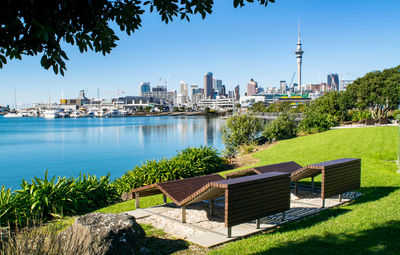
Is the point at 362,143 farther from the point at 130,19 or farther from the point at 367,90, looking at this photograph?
the point at 367,90

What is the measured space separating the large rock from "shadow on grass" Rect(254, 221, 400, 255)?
67.2 inches

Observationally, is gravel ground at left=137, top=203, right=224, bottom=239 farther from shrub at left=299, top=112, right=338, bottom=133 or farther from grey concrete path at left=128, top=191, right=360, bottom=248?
shrub at left=299, top=112, right=338, bottom=133

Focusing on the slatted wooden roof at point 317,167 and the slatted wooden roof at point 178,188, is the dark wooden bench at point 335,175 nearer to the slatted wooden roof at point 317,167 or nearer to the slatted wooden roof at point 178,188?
the slatted wooden roof at point 317,167

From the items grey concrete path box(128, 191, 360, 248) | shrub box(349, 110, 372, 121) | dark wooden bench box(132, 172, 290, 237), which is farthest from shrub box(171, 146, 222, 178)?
shrub box(349, 110, 372, 121)

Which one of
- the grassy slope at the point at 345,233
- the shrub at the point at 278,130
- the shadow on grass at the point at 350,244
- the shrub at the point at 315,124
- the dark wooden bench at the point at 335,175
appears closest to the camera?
the shadow on grass at the point at 350,244

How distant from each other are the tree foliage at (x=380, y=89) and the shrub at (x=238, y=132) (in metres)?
29.5

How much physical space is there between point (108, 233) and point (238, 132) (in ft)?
58.1

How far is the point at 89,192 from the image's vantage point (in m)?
8.55

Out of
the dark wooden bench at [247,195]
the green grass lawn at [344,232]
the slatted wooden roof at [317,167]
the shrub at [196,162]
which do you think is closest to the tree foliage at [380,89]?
the shrub at [196,162]

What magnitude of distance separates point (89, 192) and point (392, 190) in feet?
24.2

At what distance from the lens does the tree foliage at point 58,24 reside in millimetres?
2482

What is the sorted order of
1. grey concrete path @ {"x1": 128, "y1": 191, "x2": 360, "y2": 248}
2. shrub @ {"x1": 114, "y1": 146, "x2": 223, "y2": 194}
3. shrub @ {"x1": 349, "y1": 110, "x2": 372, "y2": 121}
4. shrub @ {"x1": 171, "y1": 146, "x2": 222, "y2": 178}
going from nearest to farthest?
grey concrete path @ {"x1": 128, "y1": 191, "x2": 360, "y2": 248}, shrub @ {"x1": 114, "y1": 146, "x2": 223, "y2": 194}, shrub @ {"x1": 171, "y1": 146, "x2": 222, "y2": 178}, shrub @ {"x1": 349, "y1": 110, "x2": 372, "y2": 121}

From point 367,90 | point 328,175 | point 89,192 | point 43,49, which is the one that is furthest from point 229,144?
point 367,90

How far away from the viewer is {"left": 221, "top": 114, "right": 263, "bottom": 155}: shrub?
21.4 m
